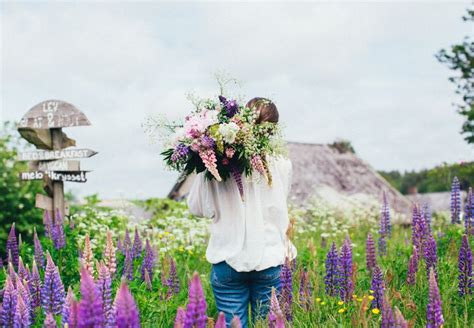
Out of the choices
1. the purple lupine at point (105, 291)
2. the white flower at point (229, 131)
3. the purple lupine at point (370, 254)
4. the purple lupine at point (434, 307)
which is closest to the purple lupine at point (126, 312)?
the purple lupine at point (105, 291)

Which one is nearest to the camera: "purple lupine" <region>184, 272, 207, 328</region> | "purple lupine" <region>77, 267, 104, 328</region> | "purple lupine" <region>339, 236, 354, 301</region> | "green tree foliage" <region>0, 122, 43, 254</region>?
"purple lupine" <region>77, 267, 104, 328</region>

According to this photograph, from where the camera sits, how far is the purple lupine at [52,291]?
4.04m

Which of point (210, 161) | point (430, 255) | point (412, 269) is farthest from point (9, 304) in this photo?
point (430, 255)

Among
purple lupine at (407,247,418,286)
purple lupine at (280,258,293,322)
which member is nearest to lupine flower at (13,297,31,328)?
purple lupine at (280,258,293,322)

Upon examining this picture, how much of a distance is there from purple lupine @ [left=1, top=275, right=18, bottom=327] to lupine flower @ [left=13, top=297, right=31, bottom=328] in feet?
0.63

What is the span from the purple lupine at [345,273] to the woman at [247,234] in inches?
20.1

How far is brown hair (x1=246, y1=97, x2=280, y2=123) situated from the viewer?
492 centimetres

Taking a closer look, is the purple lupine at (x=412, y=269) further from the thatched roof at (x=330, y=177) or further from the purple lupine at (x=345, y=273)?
the thatched roof at (x=330, y=177)

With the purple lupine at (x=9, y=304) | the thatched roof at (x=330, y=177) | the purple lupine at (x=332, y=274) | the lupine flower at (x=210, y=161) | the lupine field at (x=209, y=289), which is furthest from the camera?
the thatched roof at (x=330, y=177)

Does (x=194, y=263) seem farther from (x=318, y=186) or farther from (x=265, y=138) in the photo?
(x=318, y=186)

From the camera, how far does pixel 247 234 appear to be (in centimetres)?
492

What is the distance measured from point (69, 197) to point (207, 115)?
12075 mm

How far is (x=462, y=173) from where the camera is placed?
16625 millimetres

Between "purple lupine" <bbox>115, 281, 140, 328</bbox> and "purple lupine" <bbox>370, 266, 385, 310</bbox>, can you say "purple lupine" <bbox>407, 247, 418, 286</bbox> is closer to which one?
"purple lupine" <bbox>370, 266, 385, 310</bbox>
